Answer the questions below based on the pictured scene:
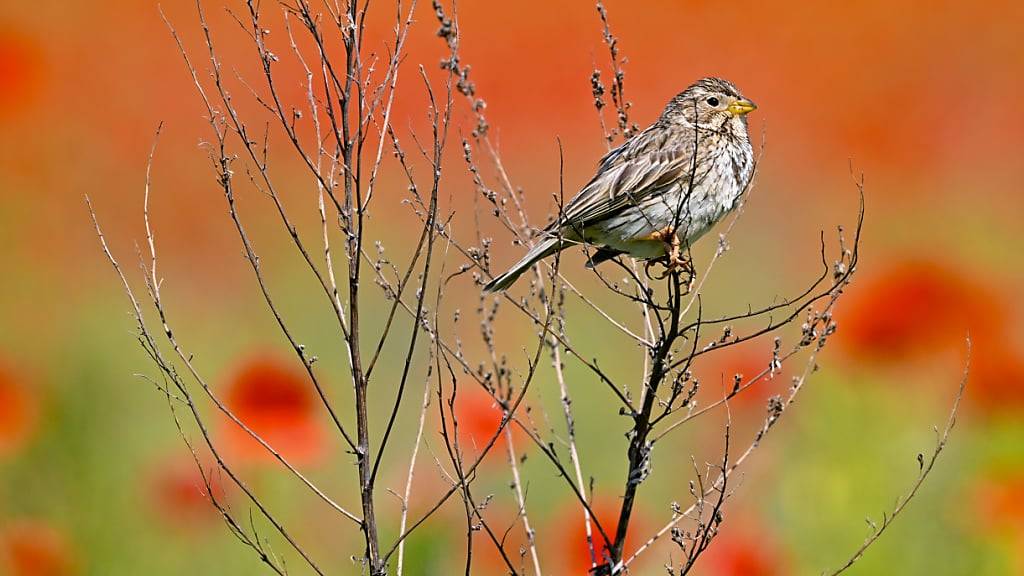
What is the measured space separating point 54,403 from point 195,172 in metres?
6.61

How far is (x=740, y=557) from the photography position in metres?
4.73

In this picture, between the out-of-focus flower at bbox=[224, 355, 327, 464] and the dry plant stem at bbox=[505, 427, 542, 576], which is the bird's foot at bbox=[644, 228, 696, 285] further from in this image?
the out-of-focus flower at bbox=[224, 355, 327, 464]

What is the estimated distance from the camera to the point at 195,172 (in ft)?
40.6

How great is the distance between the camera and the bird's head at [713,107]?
4.94 metres

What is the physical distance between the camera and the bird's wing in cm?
465

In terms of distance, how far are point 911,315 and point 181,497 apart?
116 inches

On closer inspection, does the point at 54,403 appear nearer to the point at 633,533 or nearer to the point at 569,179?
the point at 633,533

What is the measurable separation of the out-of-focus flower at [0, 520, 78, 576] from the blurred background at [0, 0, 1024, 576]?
0.03 feet

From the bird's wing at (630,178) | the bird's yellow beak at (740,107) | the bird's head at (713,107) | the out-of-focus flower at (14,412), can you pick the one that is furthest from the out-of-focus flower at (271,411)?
the bird's yellow beak at (740,107)

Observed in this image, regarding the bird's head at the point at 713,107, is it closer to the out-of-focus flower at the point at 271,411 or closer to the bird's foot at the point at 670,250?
the bird's foot at the point at 670,250

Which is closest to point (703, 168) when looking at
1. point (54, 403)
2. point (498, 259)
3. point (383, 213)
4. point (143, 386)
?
point (54, 403)

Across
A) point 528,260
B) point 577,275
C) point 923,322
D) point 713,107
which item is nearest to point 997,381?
point 923,322

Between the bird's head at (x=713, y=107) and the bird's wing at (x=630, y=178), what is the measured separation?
0.17 m

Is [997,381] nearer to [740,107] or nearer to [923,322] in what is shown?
[923,322]
